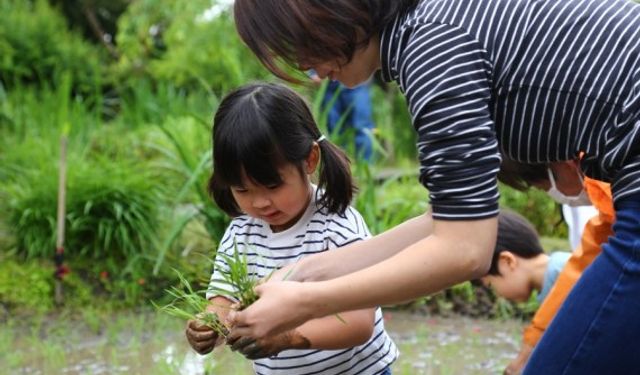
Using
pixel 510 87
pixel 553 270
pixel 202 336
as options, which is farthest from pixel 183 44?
pixel 510 87

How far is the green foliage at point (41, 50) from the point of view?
10344 millimetres

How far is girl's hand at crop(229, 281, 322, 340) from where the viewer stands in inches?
68.1

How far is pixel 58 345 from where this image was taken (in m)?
4.58

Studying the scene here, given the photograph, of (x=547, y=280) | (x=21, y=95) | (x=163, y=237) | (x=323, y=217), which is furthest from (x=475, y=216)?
(x=21, y=95)

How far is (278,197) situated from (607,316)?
2.90 feet

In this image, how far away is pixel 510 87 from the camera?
1788mm

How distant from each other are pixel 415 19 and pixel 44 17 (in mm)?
9730

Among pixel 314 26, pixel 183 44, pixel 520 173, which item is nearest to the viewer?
pixel 314 26

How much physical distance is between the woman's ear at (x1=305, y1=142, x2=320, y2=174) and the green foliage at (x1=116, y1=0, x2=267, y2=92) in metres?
5.00

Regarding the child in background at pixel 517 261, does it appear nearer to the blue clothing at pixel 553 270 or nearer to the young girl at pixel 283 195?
the blue clothing at pixel 553 270

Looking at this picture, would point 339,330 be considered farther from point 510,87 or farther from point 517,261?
point 517,261

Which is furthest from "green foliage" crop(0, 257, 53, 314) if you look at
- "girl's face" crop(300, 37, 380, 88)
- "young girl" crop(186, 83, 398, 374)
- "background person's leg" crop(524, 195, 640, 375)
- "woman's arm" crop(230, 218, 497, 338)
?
"background person's leg" crop(524, 195, 640, 375)

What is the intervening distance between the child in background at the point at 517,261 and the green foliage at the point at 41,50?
6720 millimetres

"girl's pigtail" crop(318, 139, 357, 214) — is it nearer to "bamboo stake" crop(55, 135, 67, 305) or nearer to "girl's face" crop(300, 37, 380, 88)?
"girl's face" crop(300, 37, 380, 88)
